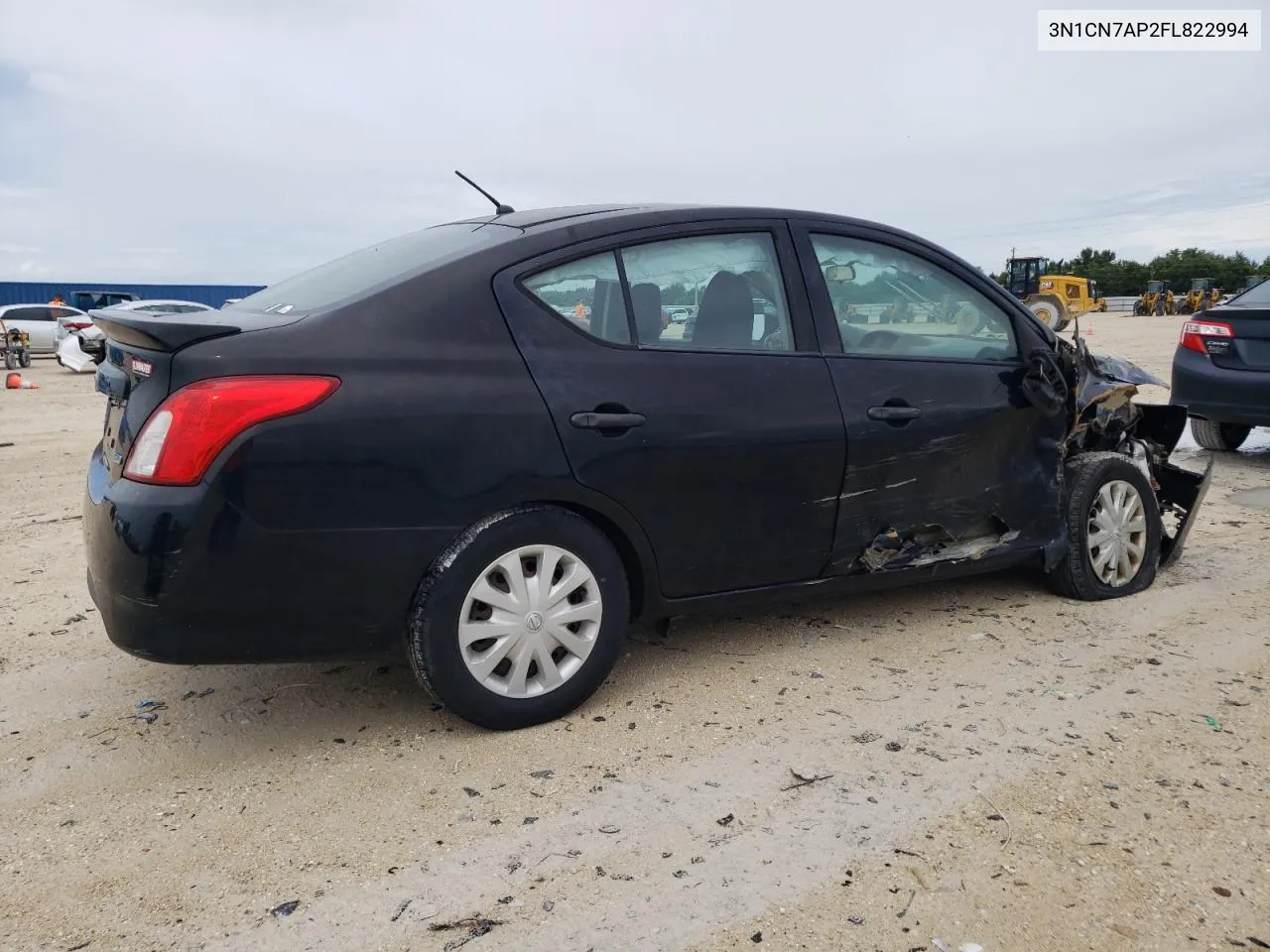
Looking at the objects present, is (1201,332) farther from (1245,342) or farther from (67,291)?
(67,291)

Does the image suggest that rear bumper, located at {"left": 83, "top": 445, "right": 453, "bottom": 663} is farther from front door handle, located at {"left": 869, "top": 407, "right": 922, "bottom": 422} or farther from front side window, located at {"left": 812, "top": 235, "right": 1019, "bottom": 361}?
front side window, located at {"left": 812, "top": 235, "right": 1019, "bottom": 361}

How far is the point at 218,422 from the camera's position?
8.83ft

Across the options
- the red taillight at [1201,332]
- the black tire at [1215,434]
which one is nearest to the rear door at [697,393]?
the red taillight at [1201,332]

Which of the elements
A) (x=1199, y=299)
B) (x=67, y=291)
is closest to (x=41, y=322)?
(x=67, y=291)

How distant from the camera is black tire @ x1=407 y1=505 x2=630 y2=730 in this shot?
9.72 ft

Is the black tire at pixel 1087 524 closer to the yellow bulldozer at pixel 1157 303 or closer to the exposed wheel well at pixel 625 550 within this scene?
the exposed wheel well at pixel 625 550

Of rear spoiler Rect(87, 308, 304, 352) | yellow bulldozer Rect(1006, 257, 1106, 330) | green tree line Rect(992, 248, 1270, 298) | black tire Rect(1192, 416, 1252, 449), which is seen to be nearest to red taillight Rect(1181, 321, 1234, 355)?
black tire Rect(1192, 416, 1252, 449)

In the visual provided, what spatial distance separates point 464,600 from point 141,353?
1147mm

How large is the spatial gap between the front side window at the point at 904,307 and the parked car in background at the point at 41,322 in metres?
26.0

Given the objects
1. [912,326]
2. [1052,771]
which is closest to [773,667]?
[1052,771]

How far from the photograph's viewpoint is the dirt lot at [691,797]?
7.52ft

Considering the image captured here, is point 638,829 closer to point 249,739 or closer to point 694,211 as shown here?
point 249,739

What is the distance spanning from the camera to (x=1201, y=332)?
8.03 meters

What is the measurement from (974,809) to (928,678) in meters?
0.95
